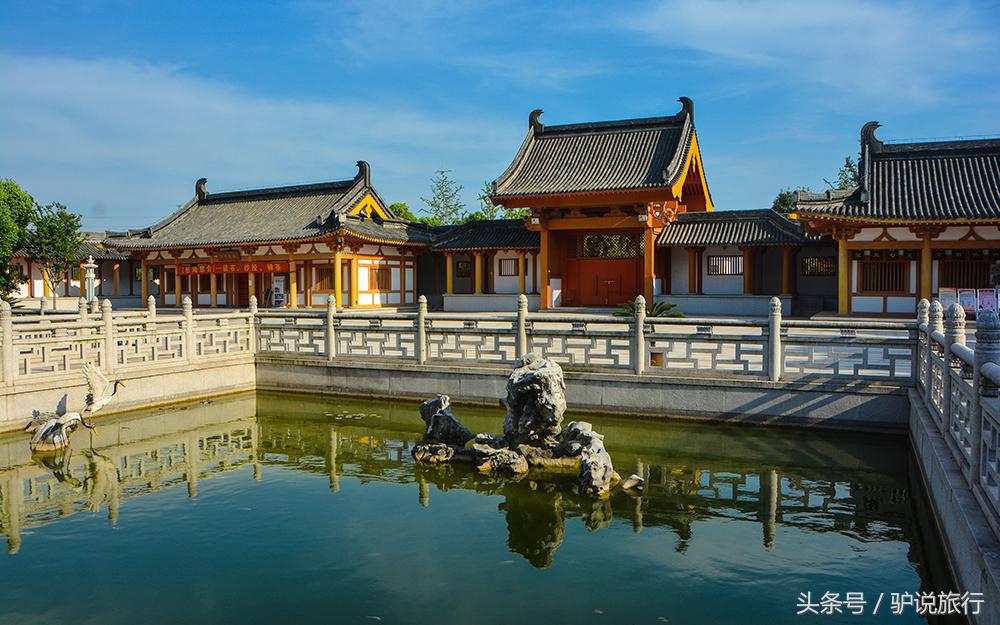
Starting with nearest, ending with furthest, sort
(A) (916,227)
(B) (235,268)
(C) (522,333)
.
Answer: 1. (C) (522,333)
2. (A) (916,227)
3. (B) (235,268)

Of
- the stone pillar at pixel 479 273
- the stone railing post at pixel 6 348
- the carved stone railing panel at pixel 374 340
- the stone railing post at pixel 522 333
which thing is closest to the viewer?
the stone railing post at pixel 6 348

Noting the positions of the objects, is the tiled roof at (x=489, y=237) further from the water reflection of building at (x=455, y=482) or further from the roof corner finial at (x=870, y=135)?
the water reflection of building at (x=455, y=482)

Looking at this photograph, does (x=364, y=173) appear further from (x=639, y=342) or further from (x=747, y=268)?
(x=639, y=342)

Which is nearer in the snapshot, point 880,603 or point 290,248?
point 880,603

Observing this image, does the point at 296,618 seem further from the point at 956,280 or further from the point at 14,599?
the point at 956,280

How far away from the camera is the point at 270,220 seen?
35.1m

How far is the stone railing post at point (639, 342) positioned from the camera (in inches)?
497

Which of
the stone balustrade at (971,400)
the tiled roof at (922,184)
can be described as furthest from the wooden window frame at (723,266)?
the stone balustrade at (971,400)

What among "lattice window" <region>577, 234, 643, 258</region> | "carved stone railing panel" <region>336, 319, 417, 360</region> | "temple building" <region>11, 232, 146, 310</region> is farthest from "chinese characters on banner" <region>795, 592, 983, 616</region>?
"temple building" <region>11, 232, 146, 310</region>

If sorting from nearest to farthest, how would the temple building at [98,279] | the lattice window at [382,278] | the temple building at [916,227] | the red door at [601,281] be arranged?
the temple building at [916,227], the red door at [601,281], the lattice window at [382,278], the temple building at [98,279]

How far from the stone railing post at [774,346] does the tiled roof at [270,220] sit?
2170 cm

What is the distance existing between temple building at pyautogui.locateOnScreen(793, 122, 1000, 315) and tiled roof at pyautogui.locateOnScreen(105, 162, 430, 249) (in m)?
17.9

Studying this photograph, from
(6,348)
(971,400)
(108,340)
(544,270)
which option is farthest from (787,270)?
(6,348)

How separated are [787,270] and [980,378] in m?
21.6
